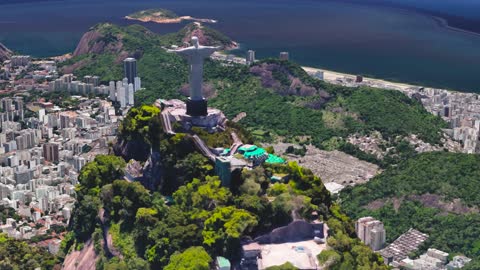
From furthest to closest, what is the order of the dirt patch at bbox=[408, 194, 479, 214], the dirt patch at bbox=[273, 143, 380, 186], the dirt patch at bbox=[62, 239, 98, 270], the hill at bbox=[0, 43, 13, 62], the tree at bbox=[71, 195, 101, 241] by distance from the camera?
the hill at bbox=[0, 43, 13, 62], the dirt patch at bbox=[273, 143, 380, 186], the dirt patch at bbox=[408, 194, 479, 214], the tree at bbox=[71, 195, 101, 241], the dirt patch at bbox=[62, 239, 98, 270]

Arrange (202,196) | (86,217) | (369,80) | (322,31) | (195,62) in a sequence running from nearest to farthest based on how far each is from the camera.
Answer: (202,196) < (86,217) < (195,62) < (369,80) < (322,31)

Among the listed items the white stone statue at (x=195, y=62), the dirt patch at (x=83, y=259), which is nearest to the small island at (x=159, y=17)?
the white stone statue at (x=195, y=62)

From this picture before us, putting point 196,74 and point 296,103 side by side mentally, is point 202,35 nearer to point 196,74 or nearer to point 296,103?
point 296,103

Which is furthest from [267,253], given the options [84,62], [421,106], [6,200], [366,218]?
[84,62]

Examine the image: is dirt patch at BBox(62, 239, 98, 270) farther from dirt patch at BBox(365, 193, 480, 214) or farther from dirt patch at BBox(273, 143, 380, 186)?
dirt patch at BBox(273, 143, 380, 186)

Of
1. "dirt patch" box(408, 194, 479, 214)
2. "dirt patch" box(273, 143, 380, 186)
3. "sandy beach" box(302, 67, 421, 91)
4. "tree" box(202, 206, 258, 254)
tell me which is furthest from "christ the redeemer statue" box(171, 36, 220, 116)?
"sandy beach" box(302, 67, 421, 91)

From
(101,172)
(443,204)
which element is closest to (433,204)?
(443,204)
